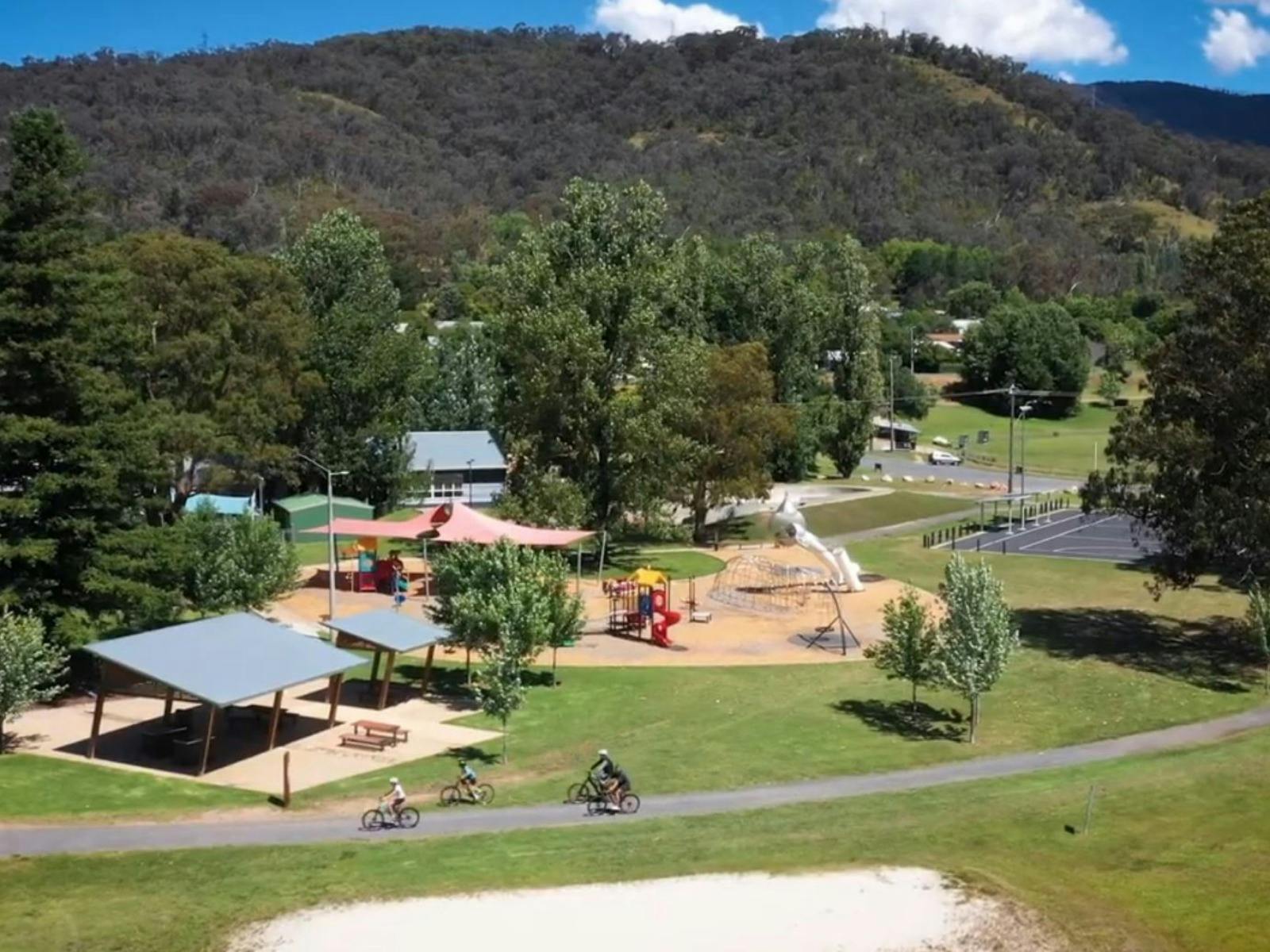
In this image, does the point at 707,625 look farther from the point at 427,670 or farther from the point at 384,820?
the point at 384,820

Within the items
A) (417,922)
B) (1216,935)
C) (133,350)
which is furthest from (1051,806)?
(133,350)

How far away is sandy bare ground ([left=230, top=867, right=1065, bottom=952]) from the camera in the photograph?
21.4 meters

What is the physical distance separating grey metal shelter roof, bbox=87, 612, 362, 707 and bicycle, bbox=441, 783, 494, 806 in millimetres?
5558

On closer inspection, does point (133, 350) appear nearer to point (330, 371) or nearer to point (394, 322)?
point (330, 371)

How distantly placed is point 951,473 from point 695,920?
84852 millimetres

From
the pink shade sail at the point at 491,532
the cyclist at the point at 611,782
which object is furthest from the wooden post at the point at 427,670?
the cyclist at the point at 611,782

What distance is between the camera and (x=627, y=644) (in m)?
46.7

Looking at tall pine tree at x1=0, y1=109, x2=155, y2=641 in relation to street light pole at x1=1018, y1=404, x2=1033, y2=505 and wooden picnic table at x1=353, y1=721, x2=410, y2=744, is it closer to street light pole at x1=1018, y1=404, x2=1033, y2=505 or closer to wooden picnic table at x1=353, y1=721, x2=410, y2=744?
wooden picnic table at x1=353, y1=721, x2=410, y2=744

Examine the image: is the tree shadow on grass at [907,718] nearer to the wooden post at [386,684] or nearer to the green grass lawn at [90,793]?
the wooden post at [386,684]

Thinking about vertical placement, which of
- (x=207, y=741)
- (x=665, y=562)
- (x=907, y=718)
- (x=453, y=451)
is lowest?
(x=665, y=562)

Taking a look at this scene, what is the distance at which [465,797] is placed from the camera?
29.5m

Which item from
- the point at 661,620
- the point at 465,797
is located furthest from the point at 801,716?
the point at 465,797

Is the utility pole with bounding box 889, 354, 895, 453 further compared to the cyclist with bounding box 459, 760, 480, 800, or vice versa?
the utility pole with bounding box 889, 354, 895, 453

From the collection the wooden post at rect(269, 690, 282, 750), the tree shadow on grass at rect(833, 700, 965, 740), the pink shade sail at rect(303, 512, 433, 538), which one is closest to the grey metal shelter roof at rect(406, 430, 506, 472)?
the pink shade sail at rect(303, 512, 433, 538)
